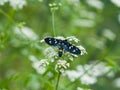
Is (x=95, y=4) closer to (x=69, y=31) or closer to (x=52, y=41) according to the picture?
(x=69, y=31)

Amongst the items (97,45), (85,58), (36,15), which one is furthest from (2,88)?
(36,15)

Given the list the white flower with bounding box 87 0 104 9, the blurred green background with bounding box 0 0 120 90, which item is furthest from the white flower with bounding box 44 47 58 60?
the white flower with bounding box 87 0 104 9

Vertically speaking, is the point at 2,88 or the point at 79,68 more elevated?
the point at 79,68

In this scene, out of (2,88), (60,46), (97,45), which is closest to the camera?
(60,46)

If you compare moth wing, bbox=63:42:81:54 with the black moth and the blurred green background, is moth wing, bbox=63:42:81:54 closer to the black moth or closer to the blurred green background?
the black moth

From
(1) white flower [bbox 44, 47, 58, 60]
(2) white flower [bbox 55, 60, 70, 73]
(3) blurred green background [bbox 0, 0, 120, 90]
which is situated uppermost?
(3) blurred green background [bbox 0, 0, 120, 90]

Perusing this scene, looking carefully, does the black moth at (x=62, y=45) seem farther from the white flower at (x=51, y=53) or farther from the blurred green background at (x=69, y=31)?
the blurred green background at (x=69, y=31)

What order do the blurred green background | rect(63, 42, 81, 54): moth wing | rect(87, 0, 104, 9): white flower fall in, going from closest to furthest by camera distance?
rect(63, 42, 81, 54): moth wing
the blurred green background
rect(87, 0, 104, 9): white flower

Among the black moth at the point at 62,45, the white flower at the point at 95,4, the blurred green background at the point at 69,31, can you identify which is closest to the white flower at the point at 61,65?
the black moth at the point at 62,45

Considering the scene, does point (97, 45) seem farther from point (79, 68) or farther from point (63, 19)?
point (79, 68)

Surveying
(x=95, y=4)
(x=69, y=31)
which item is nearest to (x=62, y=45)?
(x=95, y=4)

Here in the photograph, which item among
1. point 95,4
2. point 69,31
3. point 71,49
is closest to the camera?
point 71,49
